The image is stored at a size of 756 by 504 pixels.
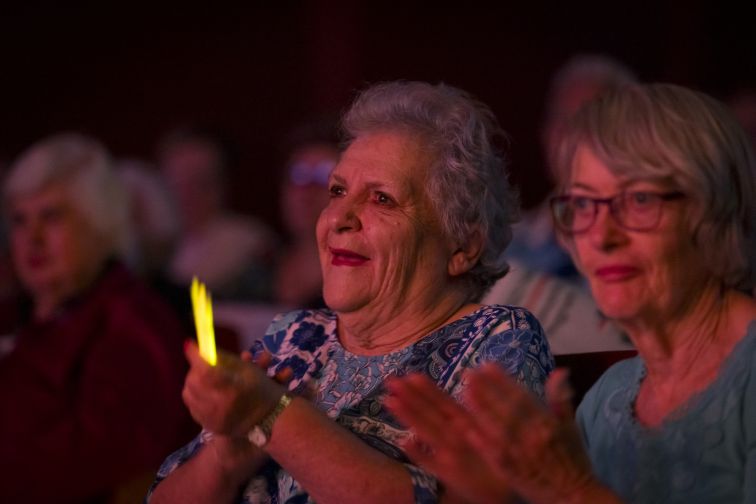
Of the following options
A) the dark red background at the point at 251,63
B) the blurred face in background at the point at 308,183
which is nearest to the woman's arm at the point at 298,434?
the blurred face in background at the point at 308,183

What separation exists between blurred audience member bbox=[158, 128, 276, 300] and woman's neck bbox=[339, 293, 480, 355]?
9.46 feet

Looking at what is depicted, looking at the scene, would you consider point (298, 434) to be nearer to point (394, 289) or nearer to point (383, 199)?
point (394, 289)

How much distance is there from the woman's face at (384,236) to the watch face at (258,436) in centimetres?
38

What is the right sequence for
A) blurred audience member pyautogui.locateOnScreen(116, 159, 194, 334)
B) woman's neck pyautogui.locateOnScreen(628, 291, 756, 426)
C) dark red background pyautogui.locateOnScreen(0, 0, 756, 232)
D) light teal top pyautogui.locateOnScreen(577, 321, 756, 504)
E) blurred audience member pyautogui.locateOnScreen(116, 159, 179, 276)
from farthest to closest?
dark red background pyautogui.locateOnScreen(0, 0, 756, 232)
blurred audience member pyautogui.locateOnScreen(116, 159, 179, 276)
blurred audience member pyautogui.locateOnScreen(116, 159, 194, 334)
woman's neck pyautogui.locateOnScreen(628, 291, 756, 426)
light teal top pyautogui.locateOnScreen(577, 321, 756, 504)

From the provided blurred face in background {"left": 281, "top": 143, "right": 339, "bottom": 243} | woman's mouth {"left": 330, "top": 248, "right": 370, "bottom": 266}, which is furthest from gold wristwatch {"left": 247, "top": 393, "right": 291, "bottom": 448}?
blurred face in background {"left": 281, "top": 143, "right": 339, "bottom": 243}

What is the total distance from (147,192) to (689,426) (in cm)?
275

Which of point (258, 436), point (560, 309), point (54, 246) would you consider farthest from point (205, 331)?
point (54, 246)

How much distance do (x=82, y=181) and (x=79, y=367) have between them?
2.17 feet

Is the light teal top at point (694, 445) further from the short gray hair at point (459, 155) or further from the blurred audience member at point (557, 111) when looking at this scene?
the blurred audience member at point (557, 111)

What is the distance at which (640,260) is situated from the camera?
1.78 m

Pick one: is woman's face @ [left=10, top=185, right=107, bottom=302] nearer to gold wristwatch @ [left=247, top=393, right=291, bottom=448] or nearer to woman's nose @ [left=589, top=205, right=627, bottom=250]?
gold wristwatch @ [left=247, top=393, right=291, bottom=448]

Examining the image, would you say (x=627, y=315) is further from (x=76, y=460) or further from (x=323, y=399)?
(x=76, y=460)

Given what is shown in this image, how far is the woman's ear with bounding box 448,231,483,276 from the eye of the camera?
2184mm

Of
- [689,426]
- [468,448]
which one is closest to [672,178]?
[689,426]
